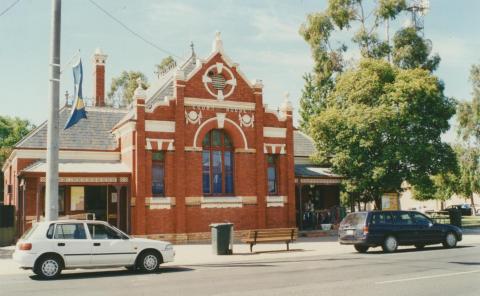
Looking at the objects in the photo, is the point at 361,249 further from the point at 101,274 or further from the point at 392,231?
the point at 101,274

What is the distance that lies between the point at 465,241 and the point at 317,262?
9810 mm

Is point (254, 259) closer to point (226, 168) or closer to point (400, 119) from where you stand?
point (226, 168)

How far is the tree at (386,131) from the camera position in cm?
2802

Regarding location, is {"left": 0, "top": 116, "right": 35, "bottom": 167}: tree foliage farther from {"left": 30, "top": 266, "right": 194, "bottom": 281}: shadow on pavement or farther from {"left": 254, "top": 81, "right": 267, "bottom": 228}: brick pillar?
{"left": 30, "top": 266, "right": 194, "bottom": 281}: shadow on pavement

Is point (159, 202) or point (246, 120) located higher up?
point (246, 120)

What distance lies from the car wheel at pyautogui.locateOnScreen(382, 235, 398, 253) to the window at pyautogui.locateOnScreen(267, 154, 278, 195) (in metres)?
9.23

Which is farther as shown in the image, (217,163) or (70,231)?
(217,163)

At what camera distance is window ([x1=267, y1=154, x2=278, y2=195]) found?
27.7 metres

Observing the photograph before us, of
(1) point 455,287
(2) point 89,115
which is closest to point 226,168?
(2) point 89,115

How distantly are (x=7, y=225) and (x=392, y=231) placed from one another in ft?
54.4

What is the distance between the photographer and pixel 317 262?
646 inches

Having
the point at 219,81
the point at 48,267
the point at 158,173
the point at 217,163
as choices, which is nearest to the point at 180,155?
the point at 158,173

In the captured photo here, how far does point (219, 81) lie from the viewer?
26.3m

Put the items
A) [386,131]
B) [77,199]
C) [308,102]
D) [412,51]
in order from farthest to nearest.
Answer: [308,102] → [412,51] → [386,131] → [77,199]
